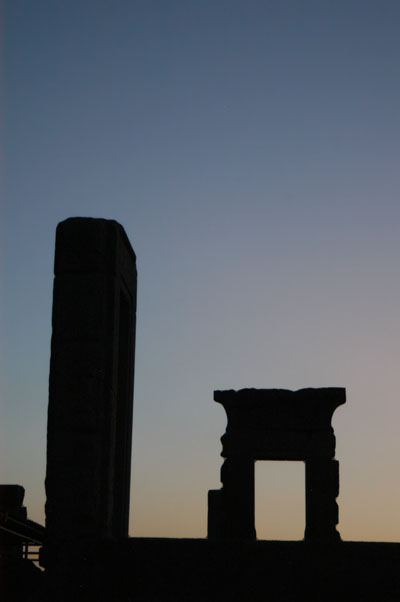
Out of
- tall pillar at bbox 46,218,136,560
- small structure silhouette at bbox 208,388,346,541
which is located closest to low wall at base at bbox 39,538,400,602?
tall pillar at bbox 46,218,136,560

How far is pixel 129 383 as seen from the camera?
11562mm

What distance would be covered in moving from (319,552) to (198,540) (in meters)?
1.03

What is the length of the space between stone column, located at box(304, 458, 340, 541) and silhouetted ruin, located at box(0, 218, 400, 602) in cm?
438

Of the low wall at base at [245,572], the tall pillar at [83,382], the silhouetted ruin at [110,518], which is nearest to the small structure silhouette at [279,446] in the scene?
the silhouetted ruin at [110,518]

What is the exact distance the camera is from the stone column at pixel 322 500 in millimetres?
15102

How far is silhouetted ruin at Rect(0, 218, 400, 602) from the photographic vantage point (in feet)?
29.4

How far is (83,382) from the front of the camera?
9.70 m

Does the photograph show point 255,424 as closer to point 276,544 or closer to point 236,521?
point 236,521

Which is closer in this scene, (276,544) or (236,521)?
(276,544)

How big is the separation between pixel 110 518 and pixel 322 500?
5.91 metres

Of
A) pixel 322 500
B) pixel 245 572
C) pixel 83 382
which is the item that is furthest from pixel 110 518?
pixel 322 500

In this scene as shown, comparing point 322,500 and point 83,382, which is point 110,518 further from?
point 322,500

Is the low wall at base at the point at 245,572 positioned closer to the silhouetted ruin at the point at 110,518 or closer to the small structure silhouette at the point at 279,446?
the silhouetted ruin at the point at 110,518

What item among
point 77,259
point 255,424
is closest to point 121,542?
point 77,259
